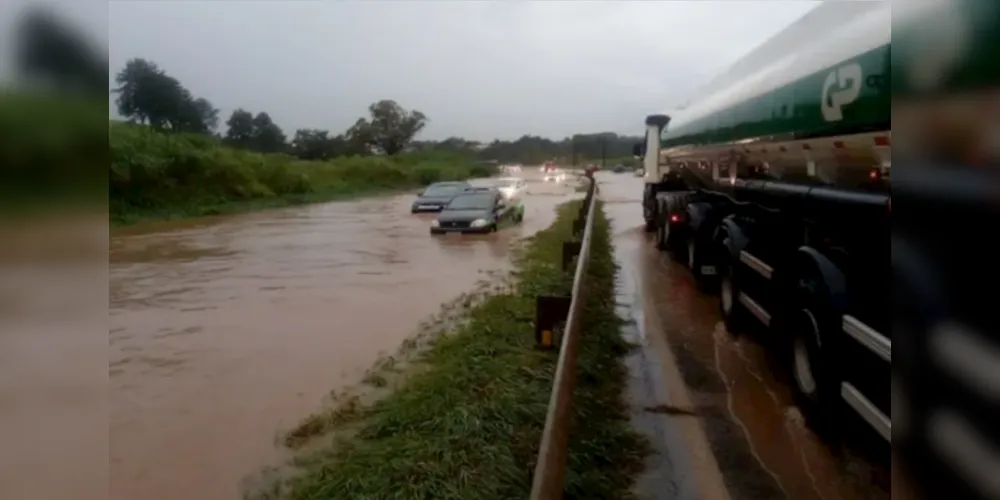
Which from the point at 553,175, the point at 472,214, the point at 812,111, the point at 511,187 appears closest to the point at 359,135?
the point at 812,111

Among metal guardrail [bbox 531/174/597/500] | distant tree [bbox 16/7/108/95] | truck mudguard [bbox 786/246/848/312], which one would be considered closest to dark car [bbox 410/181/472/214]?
metal guardrail [bbox 531/174/597/500]

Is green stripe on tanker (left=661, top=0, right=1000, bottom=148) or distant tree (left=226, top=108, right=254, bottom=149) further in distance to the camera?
distant tree (left=226, top=108, right=254, bottom=149)

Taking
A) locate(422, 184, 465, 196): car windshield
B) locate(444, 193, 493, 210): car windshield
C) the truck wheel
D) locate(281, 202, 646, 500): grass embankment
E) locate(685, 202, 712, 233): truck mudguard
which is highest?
locate(422, 184, 465, 196): car windshield

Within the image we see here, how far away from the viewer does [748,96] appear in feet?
24.5

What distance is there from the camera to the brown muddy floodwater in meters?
5.51

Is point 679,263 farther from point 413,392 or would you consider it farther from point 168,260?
point 168,260

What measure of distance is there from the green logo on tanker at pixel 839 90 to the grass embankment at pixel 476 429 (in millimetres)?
2259

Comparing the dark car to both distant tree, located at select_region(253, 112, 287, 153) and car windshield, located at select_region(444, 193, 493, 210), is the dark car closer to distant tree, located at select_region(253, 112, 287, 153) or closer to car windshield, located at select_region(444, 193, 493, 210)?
car windshield, located at select_region(444, 193, 493, 210)

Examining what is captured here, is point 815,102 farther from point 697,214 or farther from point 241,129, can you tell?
point 697,214

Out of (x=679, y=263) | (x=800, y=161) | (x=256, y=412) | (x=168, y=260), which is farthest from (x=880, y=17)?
(x=168, y=260)

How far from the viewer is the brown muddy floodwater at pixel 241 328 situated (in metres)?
5.51

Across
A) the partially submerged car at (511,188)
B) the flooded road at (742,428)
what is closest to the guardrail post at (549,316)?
the flooded road at (742,428)

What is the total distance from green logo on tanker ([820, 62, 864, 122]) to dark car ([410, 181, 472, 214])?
945 inches

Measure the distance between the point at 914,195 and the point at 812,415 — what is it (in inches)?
186
